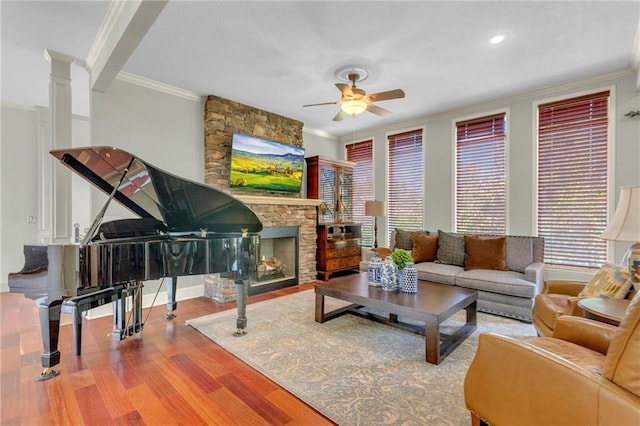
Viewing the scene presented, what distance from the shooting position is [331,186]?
567 centimetres

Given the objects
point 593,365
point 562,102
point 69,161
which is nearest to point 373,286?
point 593,365

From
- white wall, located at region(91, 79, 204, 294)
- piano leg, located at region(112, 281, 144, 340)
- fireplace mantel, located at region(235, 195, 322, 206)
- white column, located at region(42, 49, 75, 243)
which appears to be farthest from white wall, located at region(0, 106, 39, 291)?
fireplace mantel, located at region(235, 195, 322, 206)

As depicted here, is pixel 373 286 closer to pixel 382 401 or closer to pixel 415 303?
pixel 415 303

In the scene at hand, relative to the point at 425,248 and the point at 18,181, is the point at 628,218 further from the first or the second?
the point at 18,181

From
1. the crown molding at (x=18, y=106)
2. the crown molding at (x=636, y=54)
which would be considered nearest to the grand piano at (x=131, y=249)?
the crown molding at (x=18, y=106)

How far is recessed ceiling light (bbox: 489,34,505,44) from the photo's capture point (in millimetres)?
2678

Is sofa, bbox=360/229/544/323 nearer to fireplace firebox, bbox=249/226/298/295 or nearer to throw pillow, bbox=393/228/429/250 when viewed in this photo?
throw pillow, bbox=393/228/429/250

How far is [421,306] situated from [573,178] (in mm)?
2982

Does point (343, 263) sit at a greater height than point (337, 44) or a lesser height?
lesser

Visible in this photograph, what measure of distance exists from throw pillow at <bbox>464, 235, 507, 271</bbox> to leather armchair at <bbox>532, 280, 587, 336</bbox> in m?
0.98

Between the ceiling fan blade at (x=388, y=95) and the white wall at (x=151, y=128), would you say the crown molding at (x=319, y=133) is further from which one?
the ceiling fan blade at (x=388, y=95)

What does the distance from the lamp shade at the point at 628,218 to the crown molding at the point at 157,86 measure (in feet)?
15.2

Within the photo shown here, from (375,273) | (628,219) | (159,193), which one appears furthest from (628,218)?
(159,193)

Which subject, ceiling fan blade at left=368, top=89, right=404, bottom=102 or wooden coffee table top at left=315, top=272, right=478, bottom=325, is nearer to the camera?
wooden coffee table top at left=315, top=272, right=478, bottom=325
